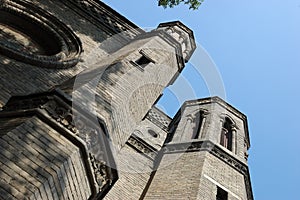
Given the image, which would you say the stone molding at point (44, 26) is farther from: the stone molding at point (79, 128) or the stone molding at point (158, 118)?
the stone molding at point (158, 118)

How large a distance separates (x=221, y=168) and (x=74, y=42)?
565 centimetres

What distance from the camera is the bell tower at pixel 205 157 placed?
9.83m

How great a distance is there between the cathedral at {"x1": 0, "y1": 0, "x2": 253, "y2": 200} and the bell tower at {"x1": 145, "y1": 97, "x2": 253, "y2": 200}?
0.13 ft

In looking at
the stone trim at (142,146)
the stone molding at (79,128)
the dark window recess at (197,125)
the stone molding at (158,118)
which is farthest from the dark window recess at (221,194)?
the stone molding at (158,118)

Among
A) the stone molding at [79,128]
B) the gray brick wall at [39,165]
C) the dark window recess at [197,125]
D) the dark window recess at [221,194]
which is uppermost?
the dark window recess at [197,125]

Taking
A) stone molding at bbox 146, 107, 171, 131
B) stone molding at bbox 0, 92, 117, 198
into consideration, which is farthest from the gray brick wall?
stone molding at bbox 146, 107, 171, 131

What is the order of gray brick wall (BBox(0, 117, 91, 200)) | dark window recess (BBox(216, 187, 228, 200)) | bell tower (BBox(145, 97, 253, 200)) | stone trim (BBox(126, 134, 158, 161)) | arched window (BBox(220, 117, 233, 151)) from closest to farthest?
gray brick wall (BBox(0, 117, 91, 200)) → bell tower (BBox(145, 97, 253, 200)) → dark window recess (BBox(216, 187, 228, 200)) → stone trim (BBox(126, 134, 158, 161)) → arched window (BBox(220, 117, 233, 151))

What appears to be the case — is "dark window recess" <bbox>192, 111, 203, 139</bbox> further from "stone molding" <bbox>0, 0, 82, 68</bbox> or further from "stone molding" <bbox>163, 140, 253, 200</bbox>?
"stone molding" <bbox>0, 0, 82, 68</bbox>

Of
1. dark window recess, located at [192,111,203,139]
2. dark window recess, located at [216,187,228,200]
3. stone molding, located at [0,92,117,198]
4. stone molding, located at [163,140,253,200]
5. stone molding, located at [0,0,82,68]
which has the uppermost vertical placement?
dark window recess, located at [192,111,203,139]

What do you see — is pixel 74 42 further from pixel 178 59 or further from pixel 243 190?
pixel 243 190

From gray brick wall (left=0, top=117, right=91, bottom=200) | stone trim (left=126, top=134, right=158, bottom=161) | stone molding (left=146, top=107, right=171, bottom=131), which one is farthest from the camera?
stone molding (left=146, top=107, right=171, bottom=131)

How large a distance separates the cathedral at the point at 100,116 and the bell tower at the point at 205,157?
0.13 feet

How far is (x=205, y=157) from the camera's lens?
1148 cm

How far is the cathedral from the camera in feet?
15.3
